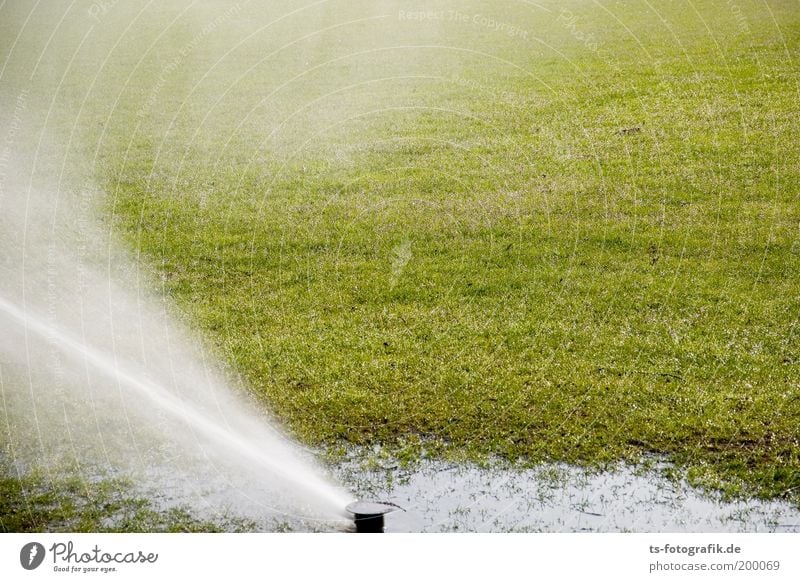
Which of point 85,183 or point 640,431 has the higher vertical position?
point 85,183

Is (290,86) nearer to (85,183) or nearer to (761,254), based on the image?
(85,183)

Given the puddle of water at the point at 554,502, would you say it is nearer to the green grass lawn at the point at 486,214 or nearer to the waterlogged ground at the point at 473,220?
the waterlogged ground at the point at 473,220

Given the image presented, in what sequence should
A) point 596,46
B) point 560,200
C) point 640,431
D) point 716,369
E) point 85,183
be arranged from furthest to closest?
point 596,46 < point 85,183 < point 560,200 < point 716,369 < point 640,431

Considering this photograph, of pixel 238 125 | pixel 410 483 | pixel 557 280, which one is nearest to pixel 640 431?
pixel 410 483

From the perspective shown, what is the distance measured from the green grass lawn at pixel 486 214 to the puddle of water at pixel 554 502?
181 millimetres

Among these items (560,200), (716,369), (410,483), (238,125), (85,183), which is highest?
(238,125)

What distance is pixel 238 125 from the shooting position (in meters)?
14.6

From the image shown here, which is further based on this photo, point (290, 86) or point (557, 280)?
point (290, 86)

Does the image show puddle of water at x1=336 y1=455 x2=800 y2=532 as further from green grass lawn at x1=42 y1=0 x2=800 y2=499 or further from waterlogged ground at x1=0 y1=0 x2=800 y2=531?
green grass lawn at x1=42 y1=0 x2=800 y2=499

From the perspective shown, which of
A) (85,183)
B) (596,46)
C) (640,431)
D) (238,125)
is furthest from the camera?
(596,46)

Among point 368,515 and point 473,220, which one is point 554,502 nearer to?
point 368,515

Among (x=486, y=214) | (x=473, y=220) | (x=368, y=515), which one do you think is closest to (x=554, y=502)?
(x=368, y=515)

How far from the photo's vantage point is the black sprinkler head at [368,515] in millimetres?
6047
